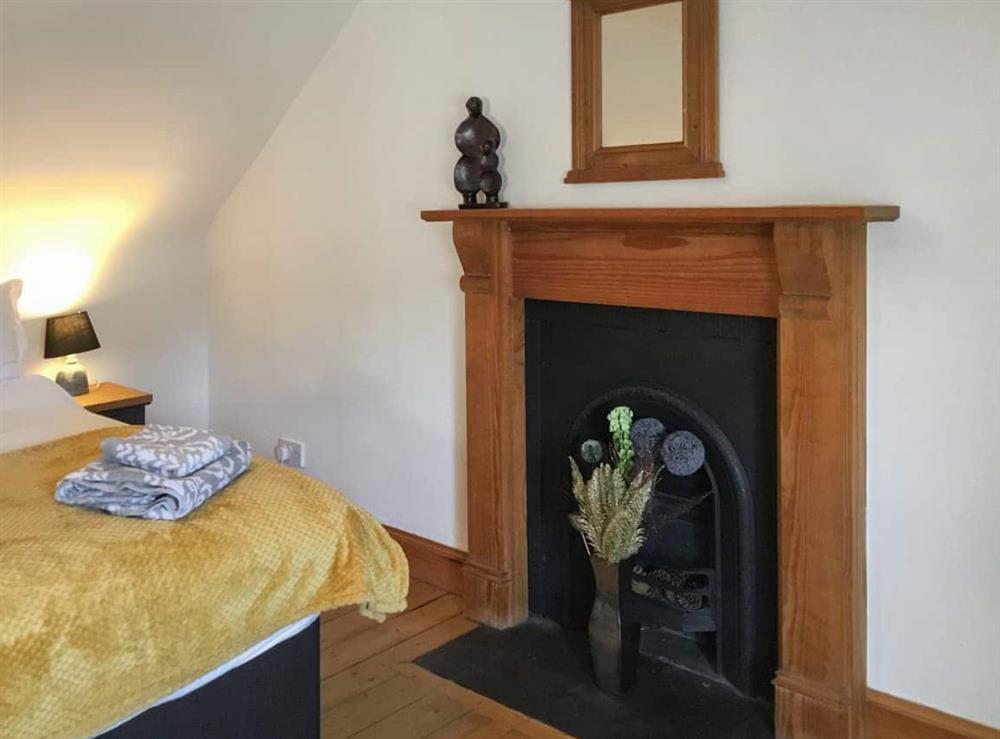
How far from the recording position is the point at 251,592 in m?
1.88

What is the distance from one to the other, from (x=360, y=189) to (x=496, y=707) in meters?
1.68

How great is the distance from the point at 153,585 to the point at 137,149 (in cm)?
199

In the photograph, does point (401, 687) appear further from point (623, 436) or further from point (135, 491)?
point (135, 491)

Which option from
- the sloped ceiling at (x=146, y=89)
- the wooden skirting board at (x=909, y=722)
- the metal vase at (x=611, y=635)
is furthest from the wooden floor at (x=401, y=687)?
the sloped ceiling at (x=146, y=89)

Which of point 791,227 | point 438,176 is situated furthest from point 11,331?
point 791,227

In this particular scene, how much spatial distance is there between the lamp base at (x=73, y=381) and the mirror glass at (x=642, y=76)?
2.09 m

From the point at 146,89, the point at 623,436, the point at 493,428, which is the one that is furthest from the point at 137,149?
the point at 623,436

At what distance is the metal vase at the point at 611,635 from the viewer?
255 centimetres

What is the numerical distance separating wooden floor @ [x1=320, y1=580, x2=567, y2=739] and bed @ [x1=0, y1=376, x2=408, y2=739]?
14.1 inches

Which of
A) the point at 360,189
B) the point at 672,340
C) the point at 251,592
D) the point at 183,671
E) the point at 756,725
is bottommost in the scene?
the point at 756,725

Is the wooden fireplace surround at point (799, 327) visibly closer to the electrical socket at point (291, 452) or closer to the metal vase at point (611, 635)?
the metal vase at point (611, 635)

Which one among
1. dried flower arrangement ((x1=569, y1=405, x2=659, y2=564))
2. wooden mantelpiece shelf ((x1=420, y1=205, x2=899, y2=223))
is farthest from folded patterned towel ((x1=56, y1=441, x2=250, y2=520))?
wooden mantelpiece shelf ((x1=420, y1=205, x2=899, y2=223))

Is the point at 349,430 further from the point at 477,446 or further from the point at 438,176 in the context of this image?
the point at 438,176

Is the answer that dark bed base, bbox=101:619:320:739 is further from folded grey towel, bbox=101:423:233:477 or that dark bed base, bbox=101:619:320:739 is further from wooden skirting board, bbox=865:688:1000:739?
wooden skirting board, bbox=865:688:1000:739
